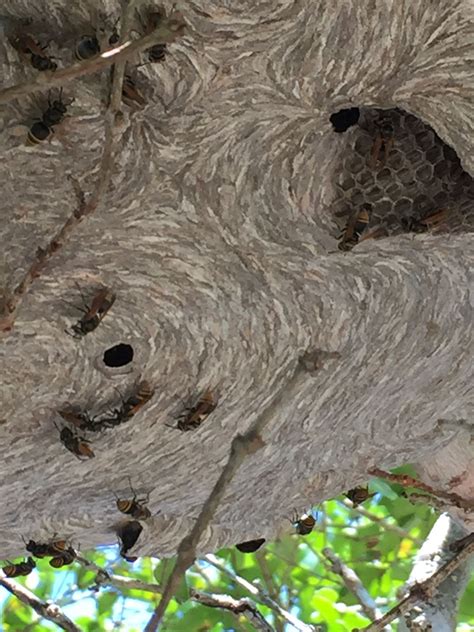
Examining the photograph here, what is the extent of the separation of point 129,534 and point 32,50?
1.29m

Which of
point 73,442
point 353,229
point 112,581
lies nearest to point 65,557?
point 73,442

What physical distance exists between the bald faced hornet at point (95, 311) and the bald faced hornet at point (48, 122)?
35 cm

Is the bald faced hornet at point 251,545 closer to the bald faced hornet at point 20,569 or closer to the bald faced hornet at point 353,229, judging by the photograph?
the bald faced hornet at point 20,569

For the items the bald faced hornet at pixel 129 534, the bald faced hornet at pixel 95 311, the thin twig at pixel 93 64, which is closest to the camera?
the thin twig at pixel 93 64

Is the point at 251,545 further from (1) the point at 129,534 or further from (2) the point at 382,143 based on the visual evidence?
(2) the point at 382,143

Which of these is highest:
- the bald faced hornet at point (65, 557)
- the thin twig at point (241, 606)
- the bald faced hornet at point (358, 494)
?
the bald faced hornet at point (358, 494)

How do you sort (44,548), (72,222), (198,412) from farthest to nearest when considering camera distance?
(44,548)
(198,412)
(72,222)

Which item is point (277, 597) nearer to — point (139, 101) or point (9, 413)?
point (9, 413)

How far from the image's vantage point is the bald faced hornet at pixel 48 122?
1605mm

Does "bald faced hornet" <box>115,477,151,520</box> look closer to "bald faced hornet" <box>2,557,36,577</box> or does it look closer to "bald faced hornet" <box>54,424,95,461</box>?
"bald faced hornet" <box>54,424,95,461</box>

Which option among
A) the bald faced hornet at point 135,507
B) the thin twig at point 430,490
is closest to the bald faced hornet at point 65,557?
the bald faced hornet at point 135,507

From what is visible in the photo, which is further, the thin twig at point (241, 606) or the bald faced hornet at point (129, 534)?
the thin twig at point (241, 606)

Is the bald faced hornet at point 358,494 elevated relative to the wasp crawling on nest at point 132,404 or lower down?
elevated

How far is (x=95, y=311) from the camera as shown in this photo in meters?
1.86
